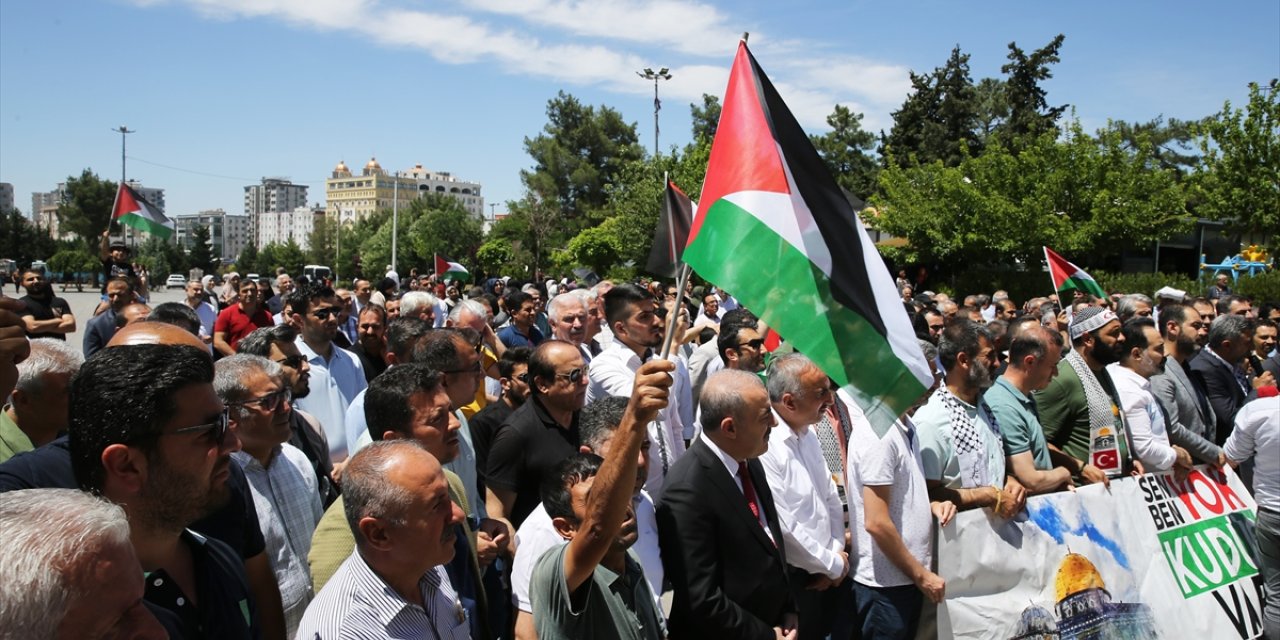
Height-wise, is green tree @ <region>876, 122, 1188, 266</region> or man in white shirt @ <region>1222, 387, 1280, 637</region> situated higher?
green tree @ <region>876, 122, 1188, 266</region>

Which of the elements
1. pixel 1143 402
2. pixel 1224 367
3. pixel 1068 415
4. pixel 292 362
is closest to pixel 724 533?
pixel 292 362

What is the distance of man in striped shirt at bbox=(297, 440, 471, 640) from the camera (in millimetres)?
2664

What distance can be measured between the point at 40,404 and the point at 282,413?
85 cm

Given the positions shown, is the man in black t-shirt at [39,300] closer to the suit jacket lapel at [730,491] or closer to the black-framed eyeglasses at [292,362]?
the black-framed eyeglasses at [292,362]

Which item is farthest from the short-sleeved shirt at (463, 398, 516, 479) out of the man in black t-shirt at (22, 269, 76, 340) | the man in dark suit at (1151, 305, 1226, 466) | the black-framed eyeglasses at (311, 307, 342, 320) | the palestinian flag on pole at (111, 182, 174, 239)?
the palestinian flag on pole at (111, 182, 174, 239)

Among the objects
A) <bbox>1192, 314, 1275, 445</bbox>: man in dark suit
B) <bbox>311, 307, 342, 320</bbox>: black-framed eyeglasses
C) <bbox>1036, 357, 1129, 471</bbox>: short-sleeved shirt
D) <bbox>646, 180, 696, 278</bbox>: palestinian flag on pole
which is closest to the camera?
<bbox>1036, 357, 1129, 471</bbox>: short-sleeved shirt

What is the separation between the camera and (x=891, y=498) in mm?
4625

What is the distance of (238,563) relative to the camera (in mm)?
2738

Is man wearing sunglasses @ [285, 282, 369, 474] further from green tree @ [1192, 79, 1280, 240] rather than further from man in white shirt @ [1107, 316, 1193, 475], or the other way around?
green tree @ [1192, 79, 1280, 240]

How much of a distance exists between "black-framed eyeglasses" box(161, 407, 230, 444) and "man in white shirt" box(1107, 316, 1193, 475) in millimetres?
5795

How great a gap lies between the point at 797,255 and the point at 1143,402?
167 inches

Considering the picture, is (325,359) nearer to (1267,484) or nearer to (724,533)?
(724,533)

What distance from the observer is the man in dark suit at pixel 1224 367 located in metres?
7.70

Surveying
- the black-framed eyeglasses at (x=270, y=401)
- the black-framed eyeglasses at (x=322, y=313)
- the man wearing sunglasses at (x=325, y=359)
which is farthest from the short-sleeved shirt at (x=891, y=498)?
the black-framed eyeglasses at (x=322, y=313)
